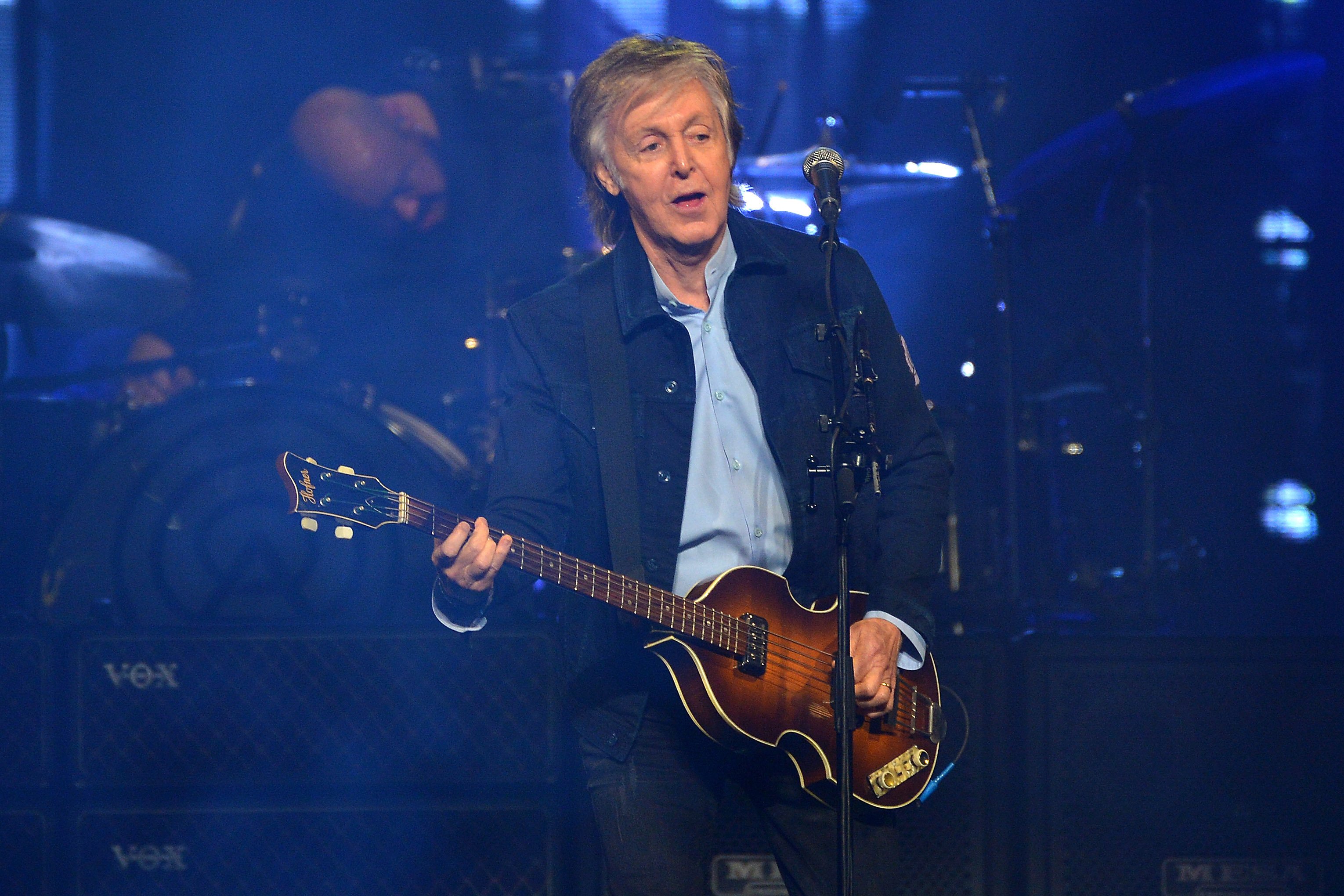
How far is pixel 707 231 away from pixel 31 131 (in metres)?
4.67

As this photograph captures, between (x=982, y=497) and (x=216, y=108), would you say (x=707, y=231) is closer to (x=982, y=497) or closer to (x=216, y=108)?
(x=982, y=497)

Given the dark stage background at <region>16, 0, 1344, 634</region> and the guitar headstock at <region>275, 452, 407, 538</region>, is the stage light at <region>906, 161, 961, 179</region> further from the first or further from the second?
the guitar headstock at <region>275, 452, 407, 538</region>

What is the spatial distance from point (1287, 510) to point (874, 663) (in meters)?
3.96

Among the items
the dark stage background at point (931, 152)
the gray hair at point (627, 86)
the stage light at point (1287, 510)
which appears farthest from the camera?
the stage light at point (1287, 510)

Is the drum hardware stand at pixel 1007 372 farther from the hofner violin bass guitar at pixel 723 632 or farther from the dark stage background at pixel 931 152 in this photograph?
the hofner violin bass guitar at pixel 723 632

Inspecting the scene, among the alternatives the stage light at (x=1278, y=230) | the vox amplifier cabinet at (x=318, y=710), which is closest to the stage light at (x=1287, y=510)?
the stage light at (x=1278, y=230)

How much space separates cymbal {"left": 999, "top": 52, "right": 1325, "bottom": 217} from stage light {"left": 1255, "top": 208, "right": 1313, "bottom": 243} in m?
1.47

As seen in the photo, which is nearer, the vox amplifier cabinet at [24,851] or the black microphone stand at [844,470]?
the black microphone stand at [844,470]

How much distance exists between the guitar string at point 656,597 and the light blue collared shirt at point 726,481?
0.27 ft

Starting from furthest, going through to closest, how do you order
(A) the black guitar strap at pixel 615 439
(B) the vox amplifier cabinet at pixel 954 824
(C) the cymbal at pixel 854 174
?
(C) the cymbal at pixel 854 174, (B) the vox amplifier cabinet at pixel 954 824, (A) the black guitar strap at pixel 615 439

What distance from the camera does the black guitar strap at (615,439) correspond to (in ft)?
6.35

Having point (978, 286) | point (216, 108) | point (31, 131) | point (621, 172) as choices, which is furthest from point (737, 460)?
point (31, 131)

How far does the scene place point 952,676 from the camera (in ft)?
9.37

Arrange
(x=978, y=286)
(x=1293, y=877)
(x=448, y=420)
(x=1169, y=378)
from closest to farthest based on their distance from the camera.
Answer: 1. (x=1293, y=877)
2. (x=448, y=420)
3. (x=978, y=286)
4. (x=1169, y=378)
